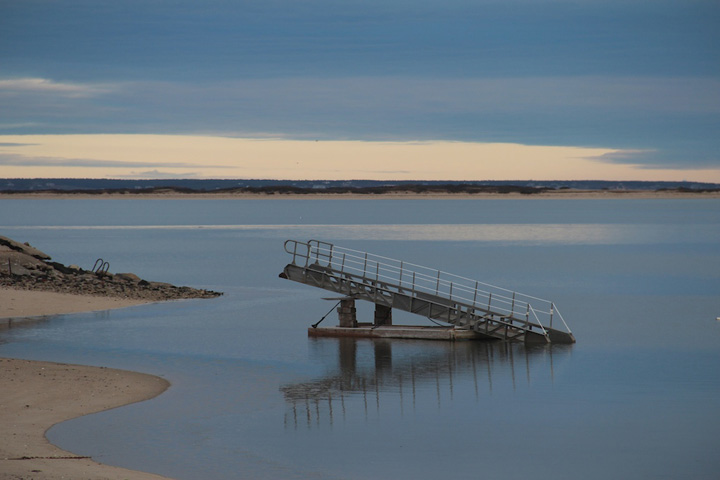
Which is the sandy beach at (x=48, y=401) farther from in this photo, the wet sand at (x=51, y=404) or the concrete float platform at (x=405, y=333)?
the concrete float platform at (x=405, y=333)

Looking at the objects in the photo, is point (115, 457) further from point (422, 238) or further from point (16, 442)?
point (422, 238)

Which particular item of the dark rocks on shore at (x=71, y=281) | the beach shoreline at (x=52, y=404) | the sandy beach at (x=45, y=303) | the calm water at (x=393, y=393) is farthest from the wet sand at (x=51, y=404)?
the dark rocks on shore at (x=71, y=281)

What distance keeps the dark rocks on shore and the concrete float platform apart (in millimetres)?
14530

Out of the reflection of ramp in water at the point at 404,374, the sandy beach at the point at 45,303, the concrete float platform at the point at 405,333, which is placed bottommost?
the reflection of ramp in water at the point at 404,374

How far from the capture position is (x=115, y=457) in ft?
62.5

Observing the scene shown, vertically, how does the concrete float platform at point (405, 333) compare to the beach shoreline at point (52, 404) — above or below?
below

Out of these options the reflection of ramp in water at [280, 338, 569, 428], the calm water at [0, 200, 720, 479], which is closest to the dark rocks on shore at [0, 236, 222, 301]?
the calm water at [0, 200, 720, 479]

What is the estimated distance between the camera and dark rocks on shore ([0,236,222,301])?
47.5 meters

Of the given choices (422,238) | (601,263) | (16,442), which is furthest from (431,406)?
(422,238)

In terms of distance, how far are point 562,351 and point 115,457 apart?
1881 centimetres

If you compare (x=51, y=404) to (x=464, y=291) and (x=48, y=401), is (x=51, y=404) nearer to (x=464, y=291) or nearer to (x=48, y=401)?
(x=48, y=401)

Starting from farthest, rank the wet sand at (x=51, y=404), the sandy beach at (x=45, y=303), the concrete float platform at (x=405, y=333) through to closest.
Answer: the sandy beach at (x=45, y=303) → the concrete float platform at (x=405, y=333) → the wet sand at (x=51, y=404)

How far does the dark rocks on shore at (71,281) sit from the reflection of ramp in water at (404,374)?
15766 mm

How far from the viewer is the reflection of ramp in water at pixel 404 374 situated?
82.7ft
